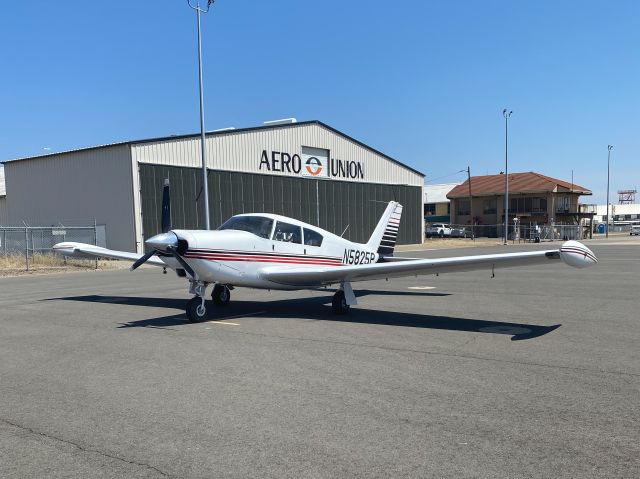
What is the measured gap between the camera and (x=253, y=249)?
35.1ft

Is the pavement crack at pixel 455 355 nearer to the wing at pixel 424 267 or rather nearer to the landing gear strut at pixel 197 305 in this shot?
the landing gear strut at pixel 197 305

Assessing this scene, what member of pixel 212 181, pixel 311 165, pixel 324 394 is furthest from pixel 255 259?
pixel 311 165

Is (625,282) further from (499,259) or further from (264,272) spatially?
(264,272)

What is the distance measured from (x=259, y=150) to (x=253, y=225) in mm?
28123

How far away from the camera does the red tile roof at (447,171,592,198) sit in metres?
73.0

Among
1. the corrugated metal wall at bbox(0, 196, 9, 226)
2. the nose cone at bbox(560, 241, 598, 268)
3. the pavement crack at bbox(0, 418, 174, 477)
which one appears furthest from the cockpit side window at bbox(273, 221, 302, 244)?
the corrugated metal wall at bbox(0, 196, 9, 226)

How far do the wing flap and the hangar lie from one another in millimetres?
22391

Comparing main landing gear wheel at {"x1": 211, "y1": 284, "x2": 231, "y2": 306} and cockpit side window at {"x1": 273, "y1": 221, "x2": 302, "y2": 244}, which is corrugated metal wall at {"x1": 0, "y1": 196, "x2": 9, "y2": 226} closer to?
main landing gear wheel at {"x1": 211, "y1": 284, "x2": 231, "y2": 306}

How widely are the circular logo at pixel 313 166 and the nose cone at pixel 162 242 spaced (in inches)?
1290

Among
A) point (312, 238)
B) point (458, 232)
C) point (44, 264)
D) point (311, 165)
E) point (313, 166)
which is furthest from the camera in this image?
point (458, 232)

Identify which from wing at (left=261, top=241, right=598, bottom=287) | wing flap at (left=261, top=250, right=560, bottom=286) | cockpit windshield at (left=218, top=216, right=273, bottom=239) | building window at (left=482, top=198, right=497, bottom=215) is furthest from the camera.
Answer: building window at (left=482, top=198, right=497, bottom=215)

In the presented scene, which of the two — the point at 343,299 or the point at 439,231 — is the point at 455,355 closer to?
the point at 343,299

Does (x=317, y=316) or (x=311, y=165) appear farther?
(x=311, y=165)

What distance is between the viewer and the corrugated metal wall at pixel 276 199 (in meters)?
32.0
